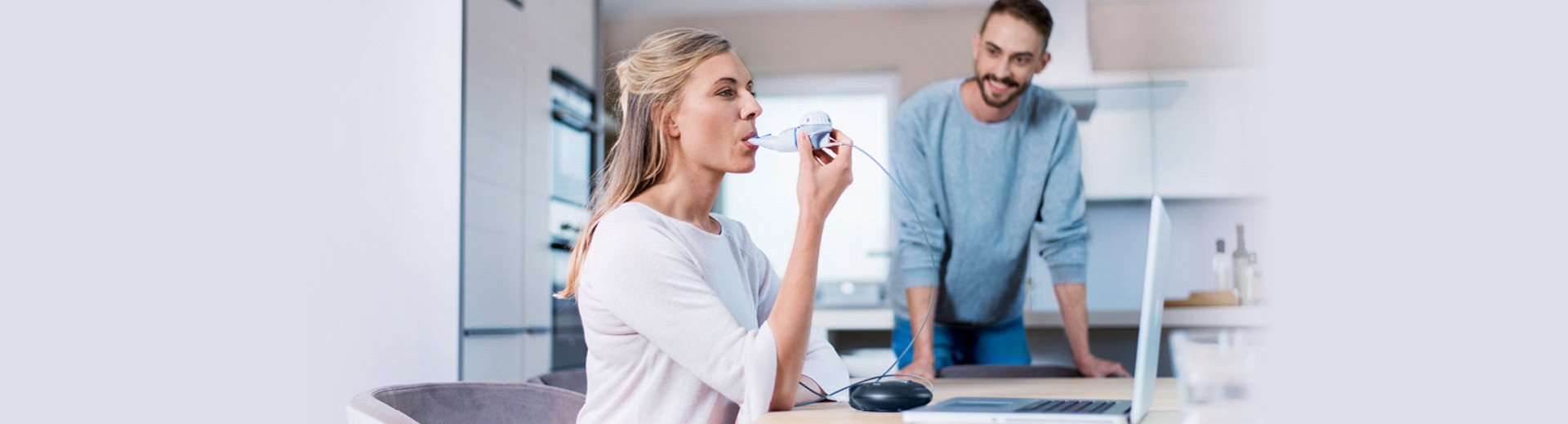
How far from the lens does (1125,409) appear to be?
985 millimetres

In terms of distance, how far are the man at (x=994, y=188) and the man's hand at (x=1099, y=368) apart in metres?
0.19

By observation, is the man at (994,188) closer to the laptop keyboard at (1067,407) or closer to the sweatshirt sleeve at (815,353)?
the sweatshirt sleeve at (815,353)

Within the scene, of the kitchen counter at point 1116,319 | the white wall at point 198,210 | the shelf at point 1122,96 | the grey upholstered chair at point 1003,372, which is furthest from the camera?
the shelf at point 1122,96

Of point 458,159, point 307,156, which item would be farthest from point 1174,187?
point 307,156

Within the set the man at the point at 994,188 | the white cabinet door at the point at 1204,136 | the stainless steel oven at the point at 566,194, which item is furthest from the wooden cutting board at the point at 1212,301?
the stainless steel oven at the point at 566,194

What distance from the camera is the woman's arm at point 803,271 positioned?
1.04m

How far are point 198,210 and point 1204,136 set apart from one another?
11.2 feet

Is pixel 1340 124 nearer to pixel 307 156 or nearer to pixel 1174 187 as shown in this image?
Answer: pixel 307 156

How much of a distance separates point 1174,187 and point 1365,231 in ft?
12.7

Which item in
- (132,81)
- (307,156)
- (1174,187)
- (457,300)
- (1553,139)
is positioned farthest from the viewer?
(1174,187)

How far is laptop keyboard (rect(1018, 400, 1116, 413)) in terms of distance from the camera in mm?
918

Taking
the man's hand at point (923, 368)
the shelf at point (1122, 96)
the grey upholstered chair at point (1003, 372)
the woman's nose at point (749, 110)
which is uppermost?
the shelf at point (1122, 96)

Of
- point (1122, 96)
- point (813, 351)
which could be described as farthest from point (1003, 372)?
point (1122, 96)

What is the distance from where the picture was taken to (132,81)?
1.68 m
